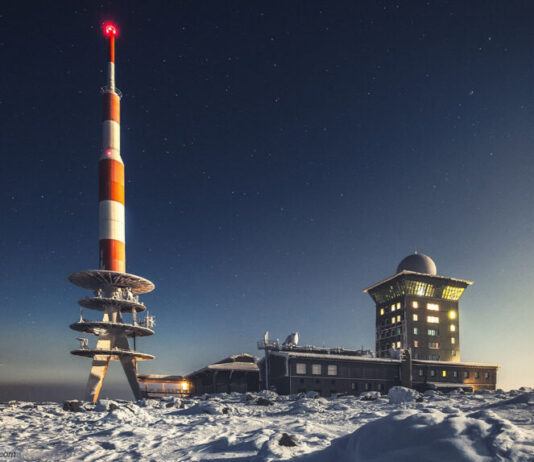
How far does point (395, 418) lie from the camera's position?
6961 mm

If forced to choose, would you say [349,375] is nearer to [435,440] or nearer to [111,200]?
[111,200]

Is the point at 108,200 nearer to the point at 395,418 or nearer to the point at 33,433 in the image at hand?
the point at 33,433

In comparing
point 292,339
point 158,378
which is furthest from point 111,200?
point 292,339

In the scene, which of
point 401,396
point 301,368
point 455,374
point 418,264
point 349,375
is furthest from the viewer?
point 418,264

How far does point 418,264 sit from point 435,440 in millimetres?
68347

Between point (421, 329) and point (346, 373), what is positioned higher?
point (421, 329)

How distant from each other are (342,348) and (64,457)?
54303 millimetres

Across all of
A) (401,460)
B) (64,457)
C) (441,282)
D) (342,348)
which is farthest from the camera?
(441,282)

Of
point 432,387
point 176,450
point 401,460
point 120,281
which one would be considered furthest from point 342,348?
point 401,460

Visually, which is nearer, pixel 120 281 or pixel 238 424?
pixel 238 424

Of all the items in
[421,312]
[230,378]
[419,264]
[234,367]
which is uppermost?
[419,264]

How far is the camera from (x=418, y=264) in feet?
228

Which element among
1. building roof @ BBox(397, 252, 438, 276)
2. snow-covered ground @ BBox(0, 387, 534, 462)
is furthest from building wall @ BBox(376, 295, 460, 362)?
snow-covered ground @ BBox(0, 387, 534, 462)

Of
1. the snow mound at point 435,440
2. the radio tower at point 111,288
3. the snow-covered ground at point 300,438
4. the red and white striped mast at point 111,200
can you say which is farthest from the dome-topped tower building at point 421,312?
the snow mound at point 435,440
